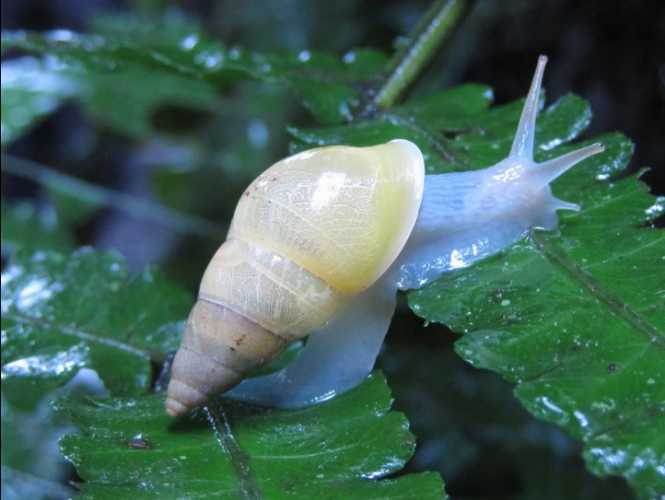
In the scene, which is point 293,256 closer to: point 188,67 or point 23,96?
point 188,67

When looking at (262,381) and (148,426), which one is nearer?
(148,426)

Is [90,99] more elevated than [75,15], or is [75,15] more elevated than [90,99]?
[90,99]

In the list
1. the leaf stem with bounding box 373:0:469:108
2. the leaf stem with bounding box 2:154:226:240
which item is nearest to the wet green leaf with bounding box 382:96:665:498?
the leaf stem with bounding box 373:0:469:108

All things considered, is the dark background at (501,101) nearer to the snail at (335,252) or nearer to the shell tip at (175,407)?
Answer: the snail at (335,252)

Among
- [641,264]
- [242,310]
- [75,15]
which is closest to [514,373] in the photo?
[641,264]

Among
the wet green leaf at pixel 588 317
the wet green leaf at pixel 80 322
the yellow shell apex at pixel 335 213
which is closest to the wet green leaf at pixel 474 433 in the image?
the wet green leaf at pixel 80 322

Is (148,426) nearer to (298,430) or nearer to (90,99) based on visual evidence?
(298,430)

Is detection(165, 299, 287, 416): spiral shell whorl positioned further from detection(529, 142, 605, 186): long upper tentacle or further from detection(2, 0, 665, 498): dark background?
detection(2, 0, 665, 498): dark background
